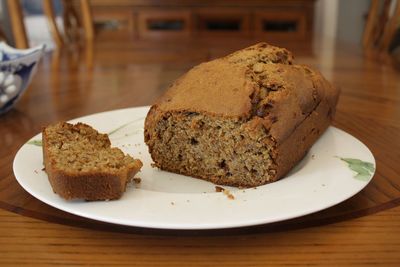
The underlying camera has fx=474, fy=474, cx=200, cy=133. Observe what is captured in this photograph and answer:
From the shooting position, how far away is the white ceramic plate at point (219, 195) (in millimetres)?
731

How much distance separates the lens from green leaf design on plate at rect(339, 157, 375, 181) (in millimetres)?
892

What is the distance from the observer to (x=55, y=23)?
10.1 feet

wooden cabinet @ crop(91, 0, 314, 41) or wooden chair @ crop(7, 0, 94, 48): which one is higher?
wooden chair @ crop(7, 0, 94, 48)

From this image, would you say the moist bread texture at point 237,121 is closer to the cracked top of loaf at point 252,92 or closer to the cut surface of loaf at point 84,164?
the cracked top of loaf at point 252,92

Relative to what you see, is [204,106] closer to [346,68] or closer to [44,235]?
[44,235]

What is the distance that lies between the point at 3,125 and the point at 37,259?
31.5 inches

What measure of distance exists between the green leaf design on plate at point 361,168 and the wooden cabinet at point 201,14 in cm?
391

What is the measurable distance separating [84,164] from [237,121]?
1.01 ft

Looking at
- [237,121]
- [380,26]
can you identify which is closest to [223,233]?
[237,121]

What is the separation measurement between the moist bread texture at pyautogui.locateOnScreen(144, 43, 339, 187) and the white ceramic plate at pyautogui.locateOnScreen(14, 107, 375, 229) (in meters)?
0.04

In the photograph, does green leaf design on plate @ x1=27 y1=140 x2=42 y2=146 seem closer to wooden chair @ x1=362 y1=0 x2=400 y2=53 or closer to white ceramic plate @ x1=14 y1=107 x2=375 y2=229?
white ceramic plate @ x1=14 y1=107 x2=375 y2=229

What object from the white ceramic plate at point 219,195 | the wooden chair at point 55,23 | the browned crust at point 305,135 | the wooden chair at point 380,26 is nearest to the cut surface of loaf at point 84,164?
the white ceramic plate at point 219,195

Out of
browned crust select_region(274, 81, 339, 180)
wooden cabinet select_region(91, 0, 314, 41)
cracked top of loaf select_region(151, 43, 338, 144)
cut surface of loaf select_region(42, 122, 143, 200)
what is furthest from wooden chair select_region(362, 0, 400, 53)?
cut surface of loaf select_region(42, 122, 143, 200)

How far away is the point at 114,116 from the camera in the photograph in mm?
1365
